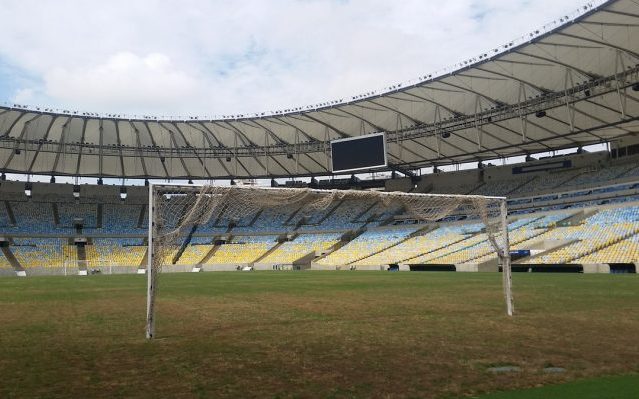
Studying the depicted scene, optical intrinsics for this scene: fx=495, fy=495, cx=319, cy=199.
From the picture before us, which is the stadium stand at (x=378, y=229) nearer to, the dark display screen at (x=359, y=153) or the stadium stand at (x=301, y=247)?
the stadium stand at (x=301, y=247)

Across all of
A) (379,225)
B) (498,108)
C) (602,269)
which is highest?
(498,108)

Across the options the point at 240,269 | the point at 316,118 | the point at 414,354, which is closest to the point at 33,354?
the point at 414,354

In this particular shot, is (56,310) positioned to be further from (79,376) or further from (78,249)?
(78,249)

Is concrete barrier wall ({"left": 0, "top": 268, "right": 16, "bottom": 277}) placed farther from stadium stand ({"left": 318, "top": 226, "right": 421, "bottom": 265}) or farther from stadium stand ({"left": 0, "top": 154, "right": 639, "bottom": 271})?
stadium stand ({"left": 318, "top": 226, "right": 421, "bottom": 265})

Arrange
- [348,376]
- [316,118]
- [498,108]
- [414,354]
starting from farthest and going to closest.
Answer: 1. [316,118]
2. [498,108]
3. [414,354]
4. [348,376]

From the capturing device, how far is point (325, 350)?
9344mm

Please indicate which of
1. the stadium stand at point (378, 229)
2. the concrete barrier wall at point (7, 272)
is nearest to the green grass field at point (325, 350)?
the stadium stand at point (378, 229)

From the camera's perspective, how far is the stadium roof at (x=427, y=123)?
37.3 meters

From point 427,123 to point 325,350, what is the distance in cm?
4506

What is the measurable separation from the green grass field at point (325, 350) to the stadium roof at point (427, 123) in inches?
1037

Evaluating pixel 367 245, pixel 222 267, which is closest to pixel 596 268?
pixel 367 245

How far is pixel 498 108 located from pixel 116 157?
49363 mm

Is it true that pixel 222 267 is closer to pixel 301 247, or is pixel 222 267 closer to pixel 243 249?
pixel 243 249

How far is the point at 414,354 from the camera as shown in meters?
8.79
